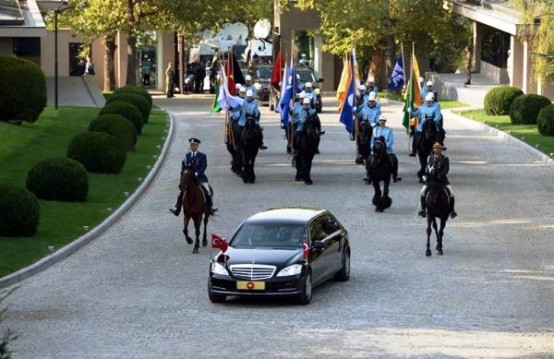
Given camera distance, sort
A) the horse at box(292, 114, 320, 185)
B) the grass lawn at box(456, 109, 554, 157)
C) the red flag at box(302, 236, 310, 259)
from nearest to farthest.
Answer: the red flag at box(302, 236, 310, 259) → the horse at box(292, 114, 320, 185) → the grass lawn at box(456, 109, 554, 157)

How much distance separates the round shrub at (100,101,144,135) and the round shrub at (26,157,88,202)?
13.9 m

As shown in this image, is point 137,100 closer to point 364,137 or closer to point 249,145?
point 364,137

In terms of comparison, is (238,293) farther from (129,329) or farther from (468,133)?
(468,133)

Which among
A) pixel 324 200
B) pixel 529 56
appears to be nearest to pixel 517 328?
pixel 324 200

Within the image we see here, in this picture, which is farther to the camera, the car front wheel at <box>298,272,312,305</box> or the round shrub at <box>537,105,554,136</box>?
the round shrub at <box>537,105,554,136</box>

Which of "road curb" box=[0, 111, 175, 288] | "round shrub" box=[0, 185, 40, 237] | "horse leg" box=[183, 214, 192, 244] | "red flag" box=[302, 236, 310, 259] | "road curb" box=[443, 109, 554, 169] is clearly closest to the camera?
"red flag" box=[302, 236, 310, 259]

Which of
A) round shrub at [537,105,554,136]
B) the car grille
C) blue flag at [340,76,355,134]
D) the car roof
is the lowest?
the car grille

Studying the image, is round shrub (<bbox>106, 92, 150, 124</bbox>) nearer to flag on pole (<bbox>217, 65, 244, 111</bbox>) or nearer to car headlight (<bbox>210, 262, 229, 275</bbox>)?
flag on pole (<bbox>217, 65, 244, 111</bbox>)

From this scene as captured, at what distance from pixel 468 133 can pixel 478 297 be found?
2866cm

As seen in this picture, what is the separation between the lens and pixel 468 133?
51.1m

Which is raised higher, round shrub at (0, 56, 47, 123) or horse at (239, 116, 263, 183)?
round shrub at (0, 56, 47, 123)

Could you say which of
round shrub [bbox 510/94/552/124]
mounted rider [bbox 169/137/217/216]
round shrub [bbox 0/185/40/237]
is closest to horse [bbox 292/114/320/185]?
mounted rider [bbox 169/137/217/216]

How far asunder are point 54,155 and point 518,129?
1774cm

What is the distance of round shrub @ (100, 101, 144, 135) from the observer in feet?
154
